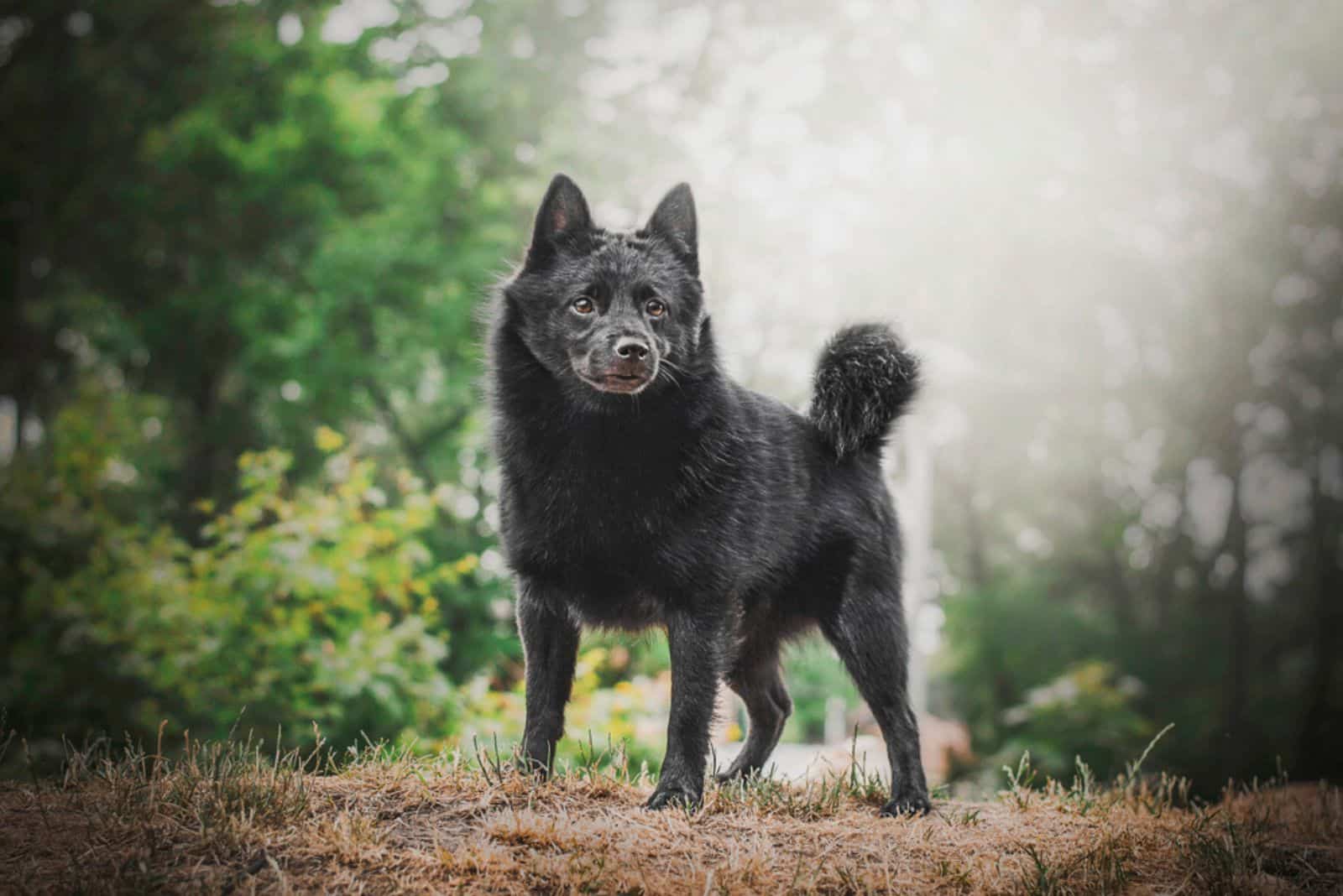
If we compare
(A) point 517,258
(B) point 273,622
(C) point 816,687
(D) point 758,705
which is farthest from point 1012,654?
(D) point 758,705

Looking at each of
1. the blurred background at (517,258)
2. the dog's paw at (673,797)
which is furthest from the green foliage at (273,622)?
the dog's paw at (673,797)

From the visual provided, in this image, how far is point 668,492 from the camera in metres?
3.99

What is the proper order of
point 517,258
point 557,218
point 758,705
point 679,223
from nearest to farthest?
point 557,218, point 679,223, point 758,705, point 517,258

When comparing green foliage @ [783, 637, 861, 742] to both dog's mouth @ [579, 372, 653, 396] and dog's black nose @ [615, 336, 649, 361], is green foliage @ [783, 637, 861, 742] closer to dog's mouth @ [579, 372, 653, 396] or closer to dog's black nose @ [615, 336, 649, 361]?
dog's mouth @ [579, 372, 653, 396]

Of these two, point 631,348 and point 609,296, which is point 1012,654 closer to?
point 609,296

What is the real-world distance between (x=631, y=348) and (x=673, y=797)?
1647 millimetres

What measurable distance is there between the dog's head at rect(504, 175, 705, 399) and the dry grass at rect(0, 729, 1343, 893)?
1.56m

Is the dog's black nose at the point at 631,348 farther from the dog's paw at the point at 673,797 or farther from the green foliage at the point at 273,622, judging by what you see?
the green foliage at the point at 273,622

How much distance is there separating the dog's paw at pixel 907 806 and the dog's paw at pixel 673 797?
90cm

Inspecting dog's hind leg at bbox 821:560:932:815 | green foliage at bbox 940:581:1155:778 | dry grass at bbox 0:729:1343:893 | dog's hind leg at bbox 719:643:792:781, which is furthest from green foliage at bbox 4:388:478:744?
green foliage at bbox 940:581:1155:778

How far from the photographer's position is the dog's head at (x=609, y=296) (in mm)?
3855

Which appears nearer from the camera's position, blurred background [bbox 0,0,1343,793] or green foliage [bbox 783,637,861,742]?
blurred background [bbox 0,0,1343,793]

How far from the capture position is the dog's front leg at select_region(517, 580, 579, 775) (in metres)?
4.11

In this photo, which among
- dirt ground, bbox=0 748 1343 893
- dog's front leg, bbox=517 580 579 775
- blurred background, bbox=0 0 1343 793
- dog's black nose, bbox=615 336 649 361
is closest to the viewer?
dirt ground, bbox=0 748 1343 893
